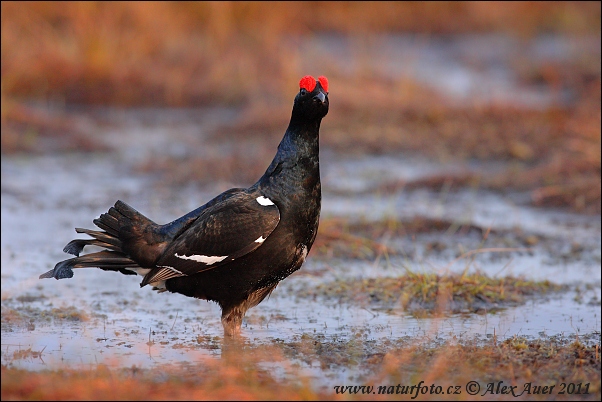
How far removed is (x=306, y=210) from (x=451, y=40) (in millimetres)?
13839

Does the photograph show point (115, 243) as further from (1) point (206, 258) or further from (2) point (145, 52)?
(2) point (145, 52)

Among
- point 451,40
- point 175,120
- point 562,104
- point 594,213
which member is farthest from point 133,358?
point 451,40

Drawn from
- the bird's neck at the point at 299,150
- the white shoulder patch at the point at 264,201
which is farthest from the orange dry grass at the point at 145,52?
the white shoulder patch at the point at 264,201

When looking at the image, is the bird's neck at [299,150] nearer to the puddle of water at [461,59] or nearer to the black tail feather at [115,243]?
the black tail feather at [115,243]

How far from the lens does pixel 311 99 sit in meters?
5.16

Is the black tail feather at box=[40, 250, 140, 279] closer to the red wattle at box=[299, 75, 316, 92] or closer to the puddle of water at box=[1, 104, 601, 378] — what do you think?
the puddle of water at box=[1, 104, 601, 378]

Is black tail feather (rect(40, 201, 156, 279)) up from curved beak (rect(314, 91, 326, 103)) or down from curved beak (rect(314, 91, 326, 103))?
down

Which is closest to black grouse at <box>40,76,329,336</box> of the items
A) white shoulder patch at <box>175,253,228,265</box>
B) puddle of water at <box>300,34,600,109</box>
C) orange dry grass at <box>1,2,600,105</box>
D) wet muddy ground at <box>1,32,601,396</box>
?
white shoulder patch at <box>175,253,228,265</box>

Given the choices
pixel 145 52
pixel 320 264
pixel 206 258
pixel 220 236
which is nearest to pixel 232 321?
pixel 206 258

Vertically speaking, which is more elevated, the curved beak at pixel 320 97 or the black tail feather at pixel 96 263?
the curved beak at pixel 320 97

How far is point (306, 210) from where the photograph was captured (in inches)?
201

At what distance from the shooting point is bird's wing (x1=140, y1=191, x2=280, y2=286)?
16.5 feet

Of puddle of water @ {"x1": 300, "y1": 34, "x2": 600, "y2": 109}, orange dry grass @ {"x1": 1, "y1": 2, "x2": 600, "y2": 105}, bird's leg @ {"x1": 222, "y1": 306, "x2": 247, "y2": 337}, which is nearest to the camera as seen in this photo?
bird's leg @ {"x1": 222, "y1": 306, "x2": 247, "y2": 337}

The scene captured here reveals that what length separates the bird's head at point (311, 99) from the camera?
202 inches
